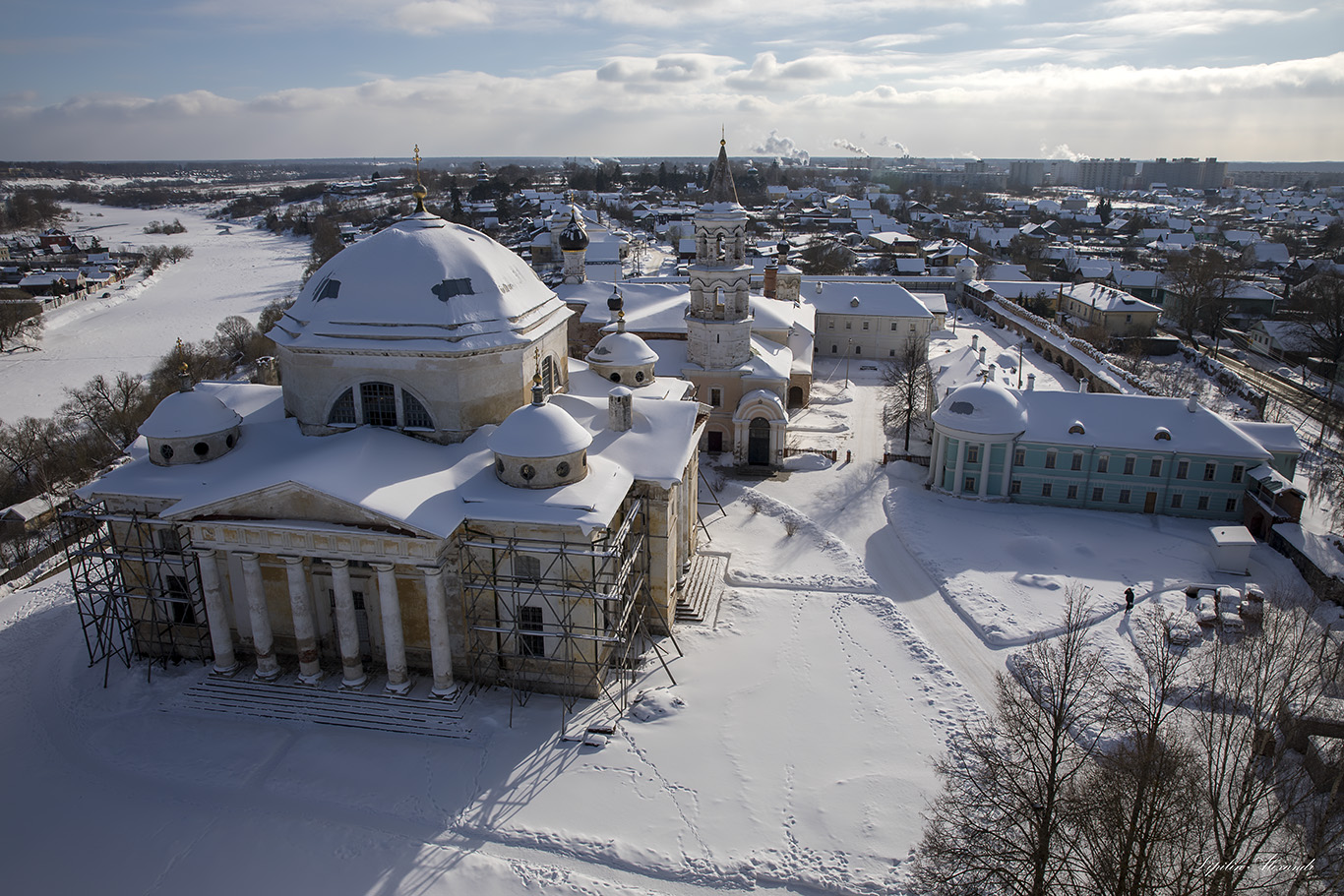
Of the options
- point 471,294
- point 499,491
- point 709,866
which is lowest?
point 709,866

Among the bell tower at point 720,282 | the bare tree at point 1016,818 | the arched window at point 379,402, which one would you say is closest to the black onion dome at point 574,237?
the bell tower at point 720,282

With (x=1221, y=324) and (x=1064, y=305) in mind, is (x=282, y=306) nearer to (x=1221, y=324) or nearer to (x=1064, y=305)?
(x=1064, y=305)

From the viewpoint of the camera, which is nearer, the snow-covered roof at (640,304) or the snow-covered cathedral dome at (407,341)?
the snow-covered cathedral dome at (407,341)

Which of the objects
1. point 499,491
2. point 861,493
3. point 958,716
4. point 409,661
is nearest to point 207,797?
point 409,661

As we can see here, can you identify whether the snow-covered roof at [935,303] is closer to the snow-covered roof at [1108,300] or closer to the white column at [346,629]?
the snow-covered roof at [1108,300]

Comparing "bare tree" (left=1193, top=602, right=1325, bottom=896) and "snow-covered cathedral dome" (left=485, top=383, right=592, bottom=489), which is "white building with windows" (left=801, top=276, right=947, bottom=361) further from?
"snow-covered cathedral dome" (left=485, top=383, right=592, bottom=489)

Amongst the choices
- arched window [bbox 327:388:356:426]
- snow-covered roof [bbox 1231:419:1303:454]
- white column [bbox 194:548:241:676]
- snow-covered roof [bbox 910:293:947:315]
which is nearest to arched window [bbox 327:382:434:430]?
arched window [bbox 327:388:356:426]
